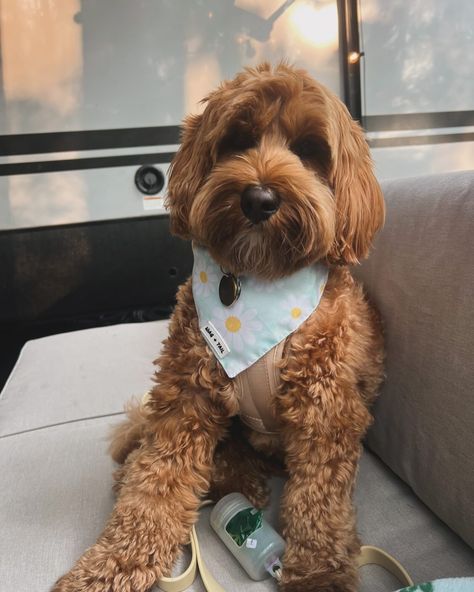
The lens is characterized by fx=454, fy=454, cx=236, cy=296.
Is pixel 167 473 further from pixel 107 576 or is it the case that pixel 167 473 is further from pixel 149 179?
pixel 149 179

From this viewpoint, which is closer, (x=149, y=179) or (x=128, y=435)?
(x=128, y=435)

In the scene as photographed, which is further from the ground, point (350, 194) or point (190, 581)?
point (350, 194)

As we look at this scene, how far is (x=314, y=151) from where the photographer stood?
Result: 1.05 m

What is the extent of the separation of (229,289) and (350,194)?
1.13ft

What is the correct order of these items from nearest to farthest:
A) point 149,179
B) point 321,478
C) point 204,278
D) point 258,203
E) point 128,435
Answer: point 258,203 → point 321,478 → point 204,278 → point 128,435 → point 149,179

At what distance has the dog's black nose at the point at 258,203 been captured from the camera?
894 millimetres

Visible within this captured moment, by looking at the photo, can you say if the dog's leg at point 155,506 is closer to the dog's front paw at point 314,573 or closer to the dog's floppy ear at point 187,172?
the dog's front paw at point 314,573

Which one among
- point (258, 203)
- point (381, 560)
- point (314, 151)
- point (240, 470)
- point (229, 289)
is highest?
point (314, 151)

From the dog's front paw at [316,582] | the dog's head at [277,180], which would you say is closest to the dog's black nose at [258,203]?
the dog's head at [277,180]

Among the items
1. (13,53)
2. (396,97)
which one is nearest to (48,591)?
(13,53)

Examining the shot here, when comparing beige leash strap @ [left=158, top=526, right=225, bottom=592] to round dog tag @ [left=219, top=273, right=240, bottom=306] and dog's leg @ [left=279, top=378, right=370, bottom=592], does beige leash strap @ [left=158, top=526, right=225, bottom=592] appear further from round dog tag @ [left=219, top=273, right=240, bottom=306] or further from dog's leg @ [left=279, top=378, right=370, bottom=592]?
round dog tag @ [left=219, top=273, right=240, bottom=306]

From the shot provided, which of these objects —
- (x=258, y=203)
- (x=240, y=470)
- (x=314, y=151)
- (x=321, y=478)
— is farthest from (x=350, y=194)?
(x=240, y=470)

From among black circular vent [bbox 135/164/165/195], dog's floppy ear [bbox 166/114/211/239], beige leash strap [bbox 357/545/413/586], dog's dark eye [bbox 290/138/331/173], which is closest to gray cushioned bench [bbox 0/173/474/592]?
beige leash strap [bbox 357/545/413/586]

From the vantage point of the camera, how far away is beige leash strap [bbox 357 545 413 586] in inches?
37.7
